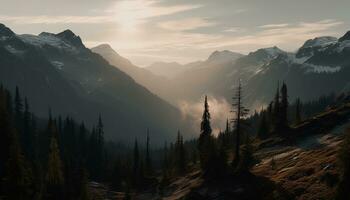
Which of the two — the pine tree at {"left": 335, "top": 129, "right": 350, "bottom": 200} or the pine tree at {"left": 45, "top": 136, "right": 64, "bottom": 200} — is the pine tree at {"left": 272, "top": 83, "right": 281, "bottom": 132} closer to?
the pine tree at {"left": 45, "top": 136, "right": 64, "bottom": 200}

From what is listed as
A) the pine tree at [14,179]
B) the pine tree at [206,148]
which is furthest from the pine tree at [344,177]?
the pine tree at [14,179]

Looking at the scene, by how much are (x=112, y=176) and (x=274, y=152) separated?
179ft

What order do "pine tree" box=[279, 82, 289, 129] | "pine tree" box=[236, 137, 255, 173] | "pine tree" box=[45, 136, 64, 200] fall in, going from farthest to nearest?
"pine tree" box=[279, 82, 289, 129]
"pine tree" box=[45, 136, 64, 200]
"pine tree" box=[236, 137, 255, 173]

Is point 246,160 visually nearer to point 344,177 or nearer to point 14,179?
point 344,177

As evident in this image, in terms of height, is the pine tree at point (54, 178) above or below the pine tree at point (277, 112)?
below

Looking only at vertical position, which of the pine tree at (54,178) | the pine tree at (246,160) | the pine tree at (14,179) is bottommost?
the pine tree at (54,178)

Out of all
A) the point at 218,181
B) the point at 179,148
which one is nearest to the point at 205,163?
the point at 218,181

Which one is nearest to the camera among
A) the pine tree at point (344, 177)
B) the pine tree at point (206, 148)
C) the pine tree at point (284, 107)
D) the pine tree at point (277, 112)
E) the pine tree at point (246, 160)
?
the pine tree at point (344, 177)

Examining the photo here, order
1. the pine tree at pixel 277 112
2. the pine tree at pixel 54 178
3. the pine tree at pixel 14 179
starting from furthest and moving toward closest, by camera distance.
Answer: the pine tree at pixel 277 112 → the pine tree at pixel 54 178 → the pine tree at pixel 14 179

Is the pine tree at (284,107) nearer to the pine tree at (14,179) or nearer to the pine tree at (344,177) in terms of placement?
the pine tree at (344,177)

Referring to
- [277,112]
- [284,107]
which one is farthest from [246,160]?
[277,112]

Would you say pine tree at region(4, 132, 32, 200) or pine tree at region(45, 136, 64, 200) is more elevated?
pine tree at region(4, 132, 32, 200)

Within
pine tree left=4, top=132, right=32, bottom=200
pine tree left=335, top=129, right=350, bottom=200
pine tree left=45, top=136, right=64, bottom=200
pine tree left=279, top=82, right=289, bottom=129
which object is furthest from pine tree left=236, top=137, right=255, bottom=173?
pine tree left=4, top=132, right=32, bottom=200

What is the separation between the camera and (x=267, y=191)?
64.8 meters
